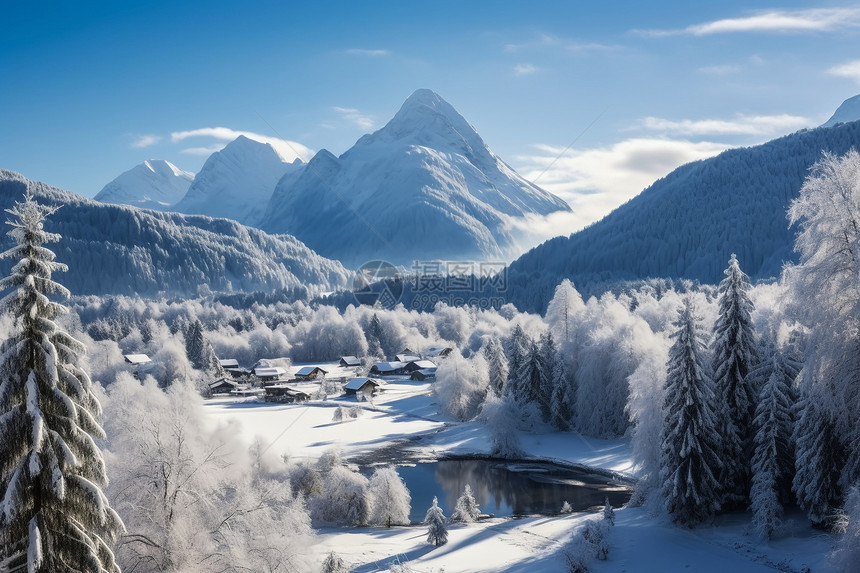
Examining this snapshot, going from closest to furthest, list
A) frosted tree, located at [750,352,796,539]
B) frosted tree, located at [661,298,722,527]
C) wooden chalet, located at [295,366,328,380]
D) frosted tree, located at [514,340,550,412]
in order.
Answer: frosted tree, located at [750,352,796,539] < frosted tree, located at [661,298,722,527] < frosted tree, located at [514,340,550,412] < wooden chalet, located at [295,366,328,380]

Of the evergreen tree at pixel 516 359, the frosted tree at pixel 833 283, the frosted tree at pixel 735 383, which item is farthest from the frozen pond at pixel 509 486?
the frosted tree at pixel 833 283

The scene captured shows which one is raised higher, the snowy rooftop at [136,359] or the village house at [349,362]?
the snowy rooftop at [136,359]

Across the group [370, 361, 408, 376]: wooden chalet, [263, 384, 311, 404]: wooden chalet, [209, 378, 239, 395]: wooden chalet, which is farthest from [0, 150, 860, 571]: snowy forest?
[370, 361, 408, 376]: wooden chalet

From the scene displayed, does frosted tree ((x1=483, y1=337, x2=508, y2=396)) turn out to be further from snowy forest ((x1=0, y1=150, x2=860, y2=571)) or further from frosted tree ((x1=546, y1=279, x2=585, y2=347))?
frosted tree ((x1=546, y1=279, x2=585, y2=347))

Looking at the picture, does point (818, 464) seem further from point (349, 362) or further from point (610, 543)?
point (349, 362)

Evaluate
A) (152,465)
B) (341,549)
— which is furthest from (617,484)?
(152,465)

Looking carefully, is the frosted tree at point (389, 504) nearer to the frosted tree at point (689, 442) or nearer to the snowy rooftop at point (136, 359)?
the frosted tree at point (689, 442)
